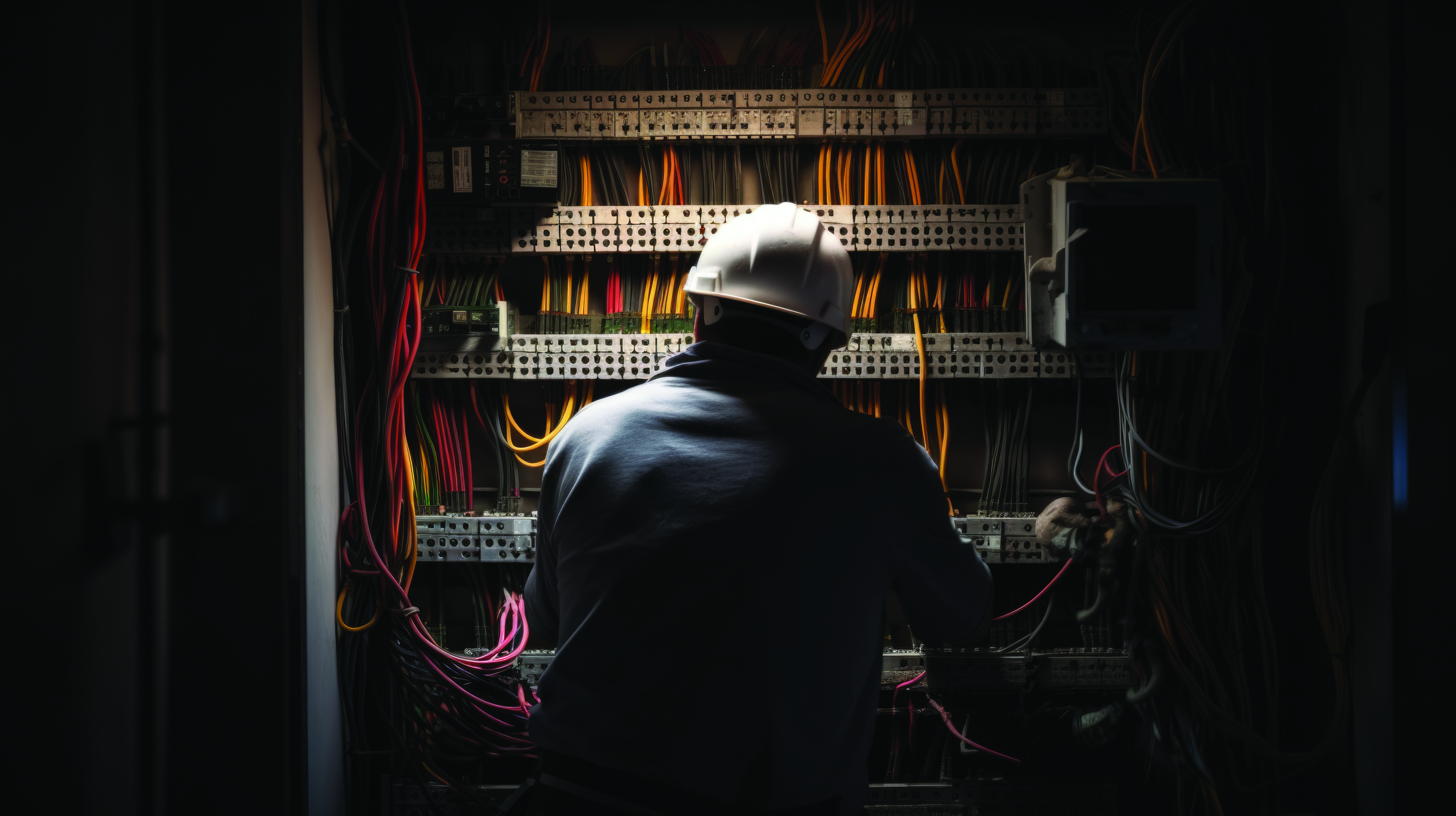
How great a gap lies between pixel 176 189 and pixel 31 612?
30.0 inches

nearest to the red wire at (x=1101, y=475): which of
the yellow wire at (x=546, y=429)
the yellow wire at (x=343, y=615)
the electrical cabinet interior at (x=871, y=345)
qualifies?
the electrical cabinet interior at (x=871, y=345)

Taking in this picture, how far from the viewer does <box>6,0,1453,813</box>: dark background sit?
1148mm

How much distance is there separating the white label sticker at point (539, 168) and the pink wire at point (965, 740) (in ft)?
6.26

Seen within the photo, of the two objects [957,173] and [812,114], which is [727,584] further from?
[957,173]

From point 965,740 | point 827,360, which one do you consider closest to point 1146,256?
point 827,360

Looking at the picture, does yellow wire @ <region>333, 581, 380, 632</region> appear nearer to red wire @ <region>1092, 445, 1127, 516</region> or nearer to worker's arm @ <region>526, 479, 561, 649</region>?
worker's arm @ <region>526, 479, 561, 649</region>

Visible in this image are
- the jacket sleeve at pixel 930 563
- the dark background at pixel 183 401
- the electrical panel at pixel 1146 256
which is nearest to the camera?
the dark background at pixel 183 401

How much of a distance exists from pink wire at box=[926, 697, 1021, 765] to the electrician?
2.89 ft

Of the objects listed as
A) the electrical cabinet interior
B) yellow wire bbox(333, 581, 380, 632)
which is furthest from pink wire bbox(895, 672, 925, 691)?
yellow wire bbox(333, 581, 380, 632)

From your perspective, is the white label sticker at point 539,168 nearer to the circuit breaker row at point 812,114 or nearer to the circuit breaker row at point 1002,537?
the circuit breaker row at point 812,114

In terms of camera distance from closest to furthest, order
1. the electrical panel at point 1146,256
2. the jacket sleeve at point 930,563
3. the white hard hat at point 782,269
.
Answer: the jacket sleeve at point 930,563 < the white hard hat at point 782,269 < the electrical panel at point 1146,256

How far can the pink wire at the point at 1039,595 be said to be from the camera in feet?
6.96

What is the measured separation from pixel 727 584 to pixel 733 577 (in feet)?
0.05

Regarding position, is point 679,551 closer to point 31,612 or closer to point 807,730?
point 807,730
